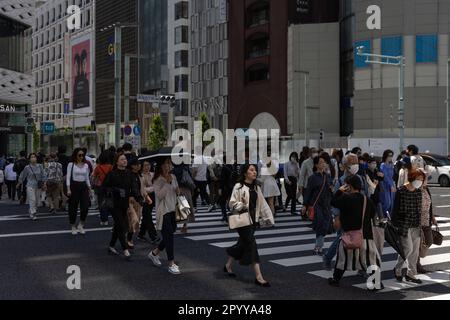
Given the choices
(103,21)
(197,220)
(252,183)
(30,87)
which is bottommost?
(197,220)

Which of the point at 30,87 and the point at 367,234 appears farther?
the point at 30,87

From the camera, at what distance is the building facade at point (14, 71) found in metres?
47.2

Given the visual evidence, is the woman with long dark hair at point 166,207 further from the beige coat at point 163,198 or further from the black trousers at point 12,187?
the black trousers at point 12,187

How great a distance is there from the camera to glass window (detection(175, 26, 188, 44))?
7338 cm

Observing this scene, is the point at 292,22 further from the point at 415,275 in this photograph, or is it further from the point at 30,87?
the point at 415,275

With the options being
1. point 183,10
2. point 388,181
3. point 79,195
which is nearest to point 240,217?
point 79,195

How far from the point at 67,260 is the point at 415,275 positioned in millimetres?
5496

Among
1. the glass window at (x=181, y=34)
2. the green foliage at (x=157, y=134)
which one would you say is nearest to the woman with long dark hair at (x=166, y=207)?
the green foliage at (x=157, y=134)

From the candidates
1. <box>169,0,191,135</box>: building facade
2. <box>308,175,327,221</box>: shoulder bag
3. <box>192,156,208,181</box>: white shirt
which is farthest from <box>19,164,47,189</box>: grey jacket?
<box>169,0,191,135</box>: building facade

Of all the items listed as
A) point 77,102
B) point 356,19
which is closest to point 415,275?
point 356,19

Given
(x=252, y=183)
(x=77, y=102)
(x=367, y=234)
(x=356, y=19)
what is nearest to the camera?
(x=367, y=234)

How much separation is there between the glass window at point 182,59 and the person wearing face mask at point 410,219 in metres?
68.0

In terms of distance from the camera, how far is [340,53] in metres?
55.2

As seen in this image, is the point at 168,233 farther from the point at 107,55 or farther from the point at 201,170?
the point at 107,55
